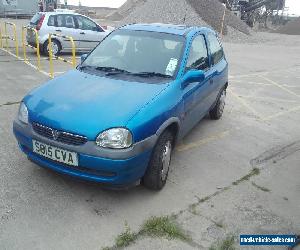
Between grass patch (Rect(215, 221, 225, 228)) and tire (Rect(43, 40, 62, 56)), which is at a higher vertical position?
tire (Rect(43, 40, 62, 56))

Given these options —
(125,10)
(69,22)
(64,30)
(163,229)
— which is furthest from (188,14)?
(163,229)

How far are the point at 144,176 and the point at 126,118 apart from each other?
2.56 ft

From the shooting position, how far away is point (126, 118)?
11.7 ft

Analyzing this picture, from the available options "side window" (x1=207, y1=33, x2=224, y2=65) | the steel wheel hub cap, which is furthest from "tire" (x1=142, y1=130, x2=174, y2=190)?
"side window" (x1=207, y1=33, x2=224, y2=65)

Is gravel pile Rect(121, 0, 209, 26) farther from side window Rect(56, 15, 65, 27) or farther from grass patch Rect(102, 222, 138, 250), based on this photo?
grass patch Rect(102, 222, 138, 250)

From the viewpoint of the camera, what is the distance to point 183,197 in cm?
411

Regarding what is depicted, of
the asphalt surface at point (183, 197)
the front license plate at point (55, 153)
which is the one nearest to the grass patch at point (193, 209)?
the asphalt surface at point (183, 197)

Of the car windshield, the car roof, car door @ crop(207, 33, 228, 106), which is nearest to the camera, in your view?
the car windshield

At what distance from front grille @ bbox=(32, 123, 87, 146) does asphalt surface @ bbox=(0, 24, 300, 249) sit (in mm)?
689

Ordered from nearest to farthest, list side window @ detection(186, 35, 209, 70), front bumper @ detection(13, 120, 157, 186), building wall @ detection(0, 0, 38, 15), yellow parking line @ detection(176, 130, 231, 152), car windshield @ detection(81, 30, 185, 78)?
front bumper @ detection(13, 120, 157, 186) → car windshield @ detection(81, 30, 185, 78) → side window @ detection(186, 35, 209, 70) → yellow parking line @ detection(176, 130, 231, 152) → building wall @ detection(0, 0, 38, 15)

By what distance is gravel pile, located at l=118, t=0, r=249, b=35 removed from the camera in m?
27.2

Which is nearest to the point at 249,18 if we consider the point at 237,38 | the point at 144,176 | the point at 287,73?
the point at 237,38

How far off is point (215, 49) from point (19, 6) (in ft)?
99.8

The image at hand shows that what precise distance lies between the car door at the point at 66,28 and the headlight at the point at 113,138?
32.2ft
